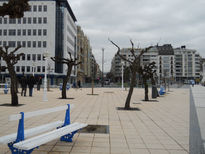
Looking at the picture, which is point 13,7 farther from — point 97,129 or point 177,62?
point 177,62

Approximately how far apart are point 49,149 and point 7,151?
84 centimetres

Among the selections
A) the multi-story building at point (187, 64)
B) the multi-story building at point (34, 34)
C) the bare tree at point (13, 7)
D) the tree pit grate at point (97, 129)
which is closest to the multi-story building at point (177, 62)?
the multi-story building at point (187, 64)

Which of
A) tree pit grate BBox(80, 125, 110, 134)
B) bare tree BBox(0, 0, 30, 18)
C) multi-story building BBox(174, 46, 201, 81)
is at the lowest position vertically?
tree pit grate BBox(80, 125, 110, 134)

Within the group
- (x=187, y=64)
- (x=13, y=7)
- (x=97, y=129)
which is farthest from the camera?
(x=187, y=64)

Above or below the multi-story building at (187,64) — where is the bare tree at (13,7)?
below

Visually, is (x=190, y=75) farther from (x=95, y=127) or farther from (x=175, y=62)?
(x=95, y=127)

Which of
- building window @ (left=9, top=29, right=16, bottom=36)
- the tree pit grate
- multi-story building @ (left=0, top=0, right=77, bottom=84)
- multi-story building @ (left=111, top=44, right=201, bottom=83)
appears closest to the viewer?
the tree pit grate

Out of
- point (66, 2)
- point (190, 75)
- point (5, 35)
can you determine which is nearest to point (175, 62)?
point (190, 75)

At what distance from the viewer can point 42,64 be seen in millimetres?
55031

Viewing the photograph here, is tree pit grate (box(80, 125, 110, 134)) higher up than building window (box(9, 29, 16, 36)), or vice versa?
building window (box(9, 29, 16, 36))

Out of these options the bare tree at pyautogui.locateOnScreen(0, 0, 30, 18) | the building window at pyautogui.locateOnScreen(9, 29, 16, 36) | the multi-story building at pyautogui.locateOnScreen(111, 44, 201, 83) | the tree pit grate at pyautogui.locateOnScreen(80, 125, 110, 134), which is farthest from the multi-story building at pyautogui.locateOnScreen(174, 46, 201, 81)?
the bare tree at pyautogui.locateOnScreen(0, 0, 30, 18)

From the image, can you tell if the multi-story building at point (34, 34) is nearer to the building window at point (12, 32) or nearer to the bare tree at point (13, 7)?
the building window at point (12, 32)

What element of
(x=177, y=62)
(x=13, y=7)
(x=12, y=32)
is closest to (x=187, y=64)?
(x=177, y=62)

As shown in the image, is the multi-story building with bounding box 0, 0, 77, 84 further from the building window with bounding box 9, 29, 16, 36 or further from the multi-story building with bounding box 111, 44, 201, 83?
the multi-story building with bounding box 111, 44, 201, 83
